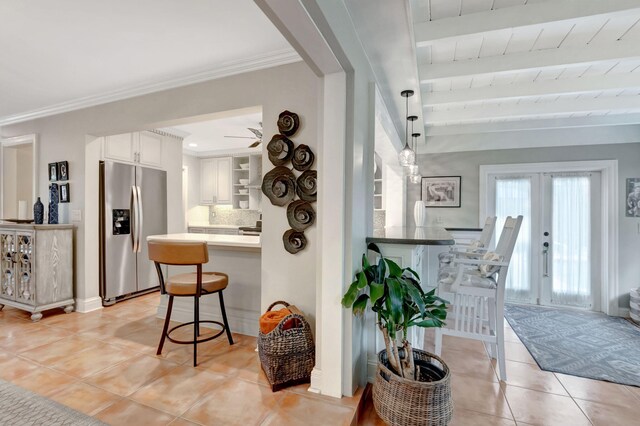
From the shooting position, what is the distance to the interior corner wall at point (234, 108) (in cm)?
228

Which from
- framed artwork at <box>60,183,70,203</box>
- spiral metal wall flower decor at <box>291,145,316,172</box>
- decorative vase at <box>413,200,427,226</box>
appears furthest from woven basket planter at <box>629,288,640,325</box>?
framed artwork at <box>60,183,70,203</box>

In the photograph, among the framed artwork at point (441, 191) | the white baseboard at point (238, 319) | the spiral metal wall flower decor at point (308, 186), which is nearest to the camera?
the spiral metal wall flower decor at point (308, 186)

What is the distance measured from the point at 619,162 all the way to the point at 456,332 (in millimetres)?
3562

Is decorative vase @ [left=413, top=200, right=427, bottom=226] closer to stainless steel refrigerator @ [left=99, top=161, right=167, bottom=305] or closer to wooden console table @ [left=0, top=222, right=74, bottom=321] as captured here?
stainless steel refrigerator @ [left=99, top=161, right=167, bottom=305]

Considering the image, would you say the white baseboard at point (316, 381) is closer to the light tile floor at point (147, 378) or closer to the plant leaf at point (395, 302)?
→ the light tile floor at point (147, 378)

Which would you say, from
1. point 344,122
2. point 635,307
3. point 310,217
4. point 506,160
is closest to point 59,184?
point 310,217

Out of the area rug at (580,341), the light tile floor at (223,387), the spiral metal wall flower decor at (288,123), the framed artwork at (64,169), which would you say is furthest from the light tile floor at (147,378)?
the area rug at (580,341)

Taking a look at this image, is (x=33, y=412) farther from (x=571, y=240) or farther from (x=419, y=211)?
(x=571, y=240)

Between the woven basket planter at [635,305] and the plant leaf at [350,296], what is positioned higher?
the plant leaf at [350,296]

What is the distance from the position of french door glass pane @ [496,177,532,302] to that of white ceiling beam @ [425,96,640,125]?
104 centimetres

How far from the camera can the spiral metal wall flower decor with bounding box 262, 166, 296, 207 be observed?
2.28 m

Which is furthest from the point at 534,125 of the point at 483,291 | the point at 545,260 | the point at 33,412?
the point at 33,412

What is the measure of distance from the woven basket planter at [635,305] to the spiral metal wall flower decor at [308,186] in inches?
162

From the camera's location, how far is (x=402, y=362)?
5.85ft
